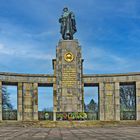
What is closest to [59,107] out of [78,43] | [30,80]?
[30,80]

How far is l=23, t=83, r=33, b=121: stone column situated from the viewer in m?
46.8

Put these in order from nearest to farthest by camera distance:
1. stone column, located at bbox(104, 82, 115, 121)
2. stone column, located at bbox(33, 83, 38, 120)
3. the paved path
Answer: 1. the paved path
2. stone column, located at bbox(33, 83, 38, 120)
3. stone column, located at bbox(104, 82, 115, 121)

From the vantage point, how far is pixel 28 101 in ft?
155

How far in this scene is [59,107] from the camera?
151 feet

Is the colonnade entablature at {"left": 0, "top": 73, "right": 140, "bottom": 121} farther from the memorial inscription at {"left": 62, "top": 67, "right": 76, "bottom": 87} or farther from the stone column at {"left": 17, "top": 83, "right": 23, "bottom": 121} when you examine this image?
the memorial inscription at {"left": 62, "top": 67, "right": 76, "bottom": 87}

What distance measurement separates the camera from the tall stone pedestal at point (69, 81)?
46.0 m

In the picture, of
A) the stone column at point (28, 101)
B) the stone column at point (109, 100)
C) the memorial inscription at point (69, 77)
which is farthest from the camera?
the stone column at point (109, 100)

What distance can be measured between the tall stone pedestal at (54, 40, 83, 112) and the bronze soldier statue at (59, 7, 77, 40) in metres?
2.05

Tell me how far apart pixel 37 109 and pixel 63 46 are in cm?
880

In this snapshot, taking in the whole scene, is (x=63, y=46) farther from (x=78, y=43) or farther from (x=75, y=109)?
(x=75, y=109)

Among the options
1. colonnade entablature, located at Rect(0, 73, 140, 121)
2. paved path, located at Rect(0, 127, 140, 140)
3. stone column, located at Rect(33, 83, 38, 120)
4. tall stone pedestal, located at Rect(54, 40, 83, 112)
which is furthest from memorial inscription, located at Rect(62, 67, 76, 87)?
paved path, located at Rect(0, 127, 140, 140)

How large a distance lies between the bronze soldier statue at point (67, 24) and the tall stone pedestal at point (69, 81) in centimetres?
205

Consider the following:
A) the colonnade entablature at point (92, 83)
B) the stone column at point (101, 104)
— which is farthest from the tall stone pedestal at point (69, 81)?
the stone column at point (101, 104)

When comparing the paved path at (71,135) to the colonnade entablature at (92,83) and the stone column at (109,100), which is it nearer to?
the colonnade entablature at (92,83)
